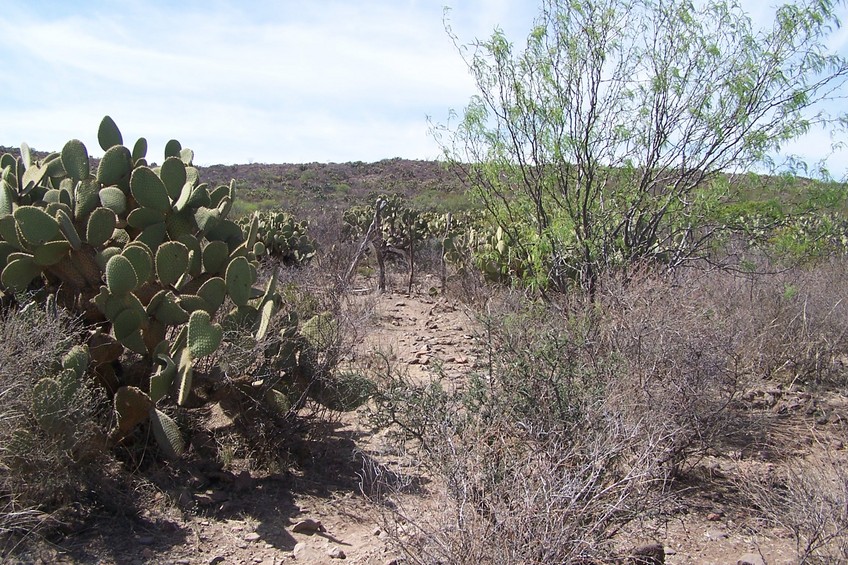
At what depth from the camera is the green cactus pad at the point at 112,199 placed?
5.17m

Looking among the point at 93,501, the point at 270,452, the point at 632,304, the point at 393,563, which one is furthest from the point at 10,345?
the point at 632,304

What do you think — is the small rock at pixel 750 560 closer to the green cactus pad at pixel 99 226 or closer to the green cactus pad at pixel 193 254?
the green cactus pad at pixel 193 254

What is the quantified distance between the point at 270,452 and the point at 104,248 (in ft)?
5.87

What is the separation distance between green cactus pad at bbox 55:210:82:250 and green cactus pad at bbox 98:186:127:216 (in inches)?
14.2

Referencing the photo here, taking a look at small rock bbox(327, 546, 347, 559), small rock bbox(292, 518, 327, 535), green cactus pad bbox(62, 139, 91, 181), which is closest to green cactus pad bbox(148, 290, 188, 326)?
green cactus pad bbox(62, 139, 91, 181)

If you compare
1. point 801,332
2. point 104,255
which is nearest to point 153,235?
point 104,255

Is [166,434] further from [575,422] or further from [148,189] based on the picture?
[575,422]

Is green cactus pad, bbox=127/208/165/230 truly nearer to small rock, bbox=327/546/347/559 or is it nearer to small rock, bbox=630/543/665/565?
small rock, bbox=327/546/347/559

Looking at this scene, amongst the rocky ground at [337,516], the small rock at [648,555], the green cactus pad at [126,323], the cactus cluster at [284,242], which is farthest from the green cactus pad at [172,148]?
the cactus cluster at [284,242]

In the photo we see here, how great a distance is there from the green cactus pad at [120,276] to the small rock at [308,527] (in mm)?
1742

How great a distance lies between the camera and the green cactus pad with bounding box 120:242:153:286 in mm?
4668

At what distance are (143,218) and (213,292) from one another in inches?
30.0

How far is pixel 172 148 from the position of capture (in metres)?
6.02

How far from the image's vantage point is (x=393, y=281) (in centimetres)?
1506
